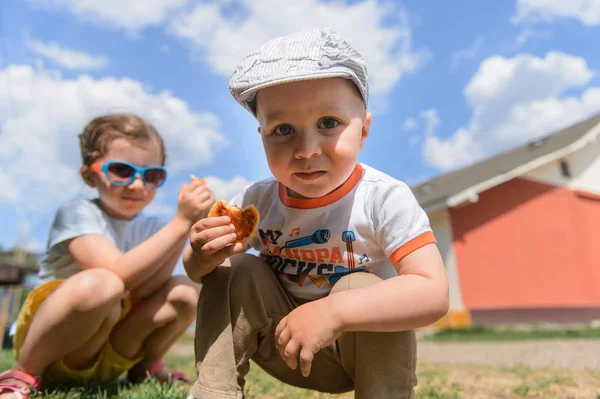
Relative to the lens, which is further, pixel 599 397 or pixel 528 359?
pixel 528 359

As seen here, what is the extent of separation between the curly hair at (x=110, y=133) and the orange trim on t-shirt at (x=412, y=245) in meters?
1.94

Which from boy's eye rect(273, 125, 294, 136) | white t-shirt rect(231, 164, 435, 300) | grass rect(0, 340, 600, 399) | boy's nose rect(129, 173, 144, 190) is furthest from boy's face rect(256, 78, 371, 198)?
boy's nose rect(129, 173, 144, 190)

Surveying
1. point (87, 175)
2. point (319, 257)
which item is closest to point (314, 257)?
point (319, 257)

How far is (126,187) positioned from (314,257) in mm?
1455

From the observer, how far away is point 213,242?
158 cm

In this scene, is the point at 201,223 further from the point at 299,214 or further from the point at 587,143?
the point at 587,143

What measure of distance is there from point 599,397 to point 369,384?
5.19ft

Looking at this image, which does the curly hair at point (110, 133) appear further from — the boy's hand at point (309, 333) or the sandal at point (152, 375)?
the boy's hand at point (309, 333)

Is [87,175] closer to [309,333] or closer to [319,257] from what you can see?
[319,257]

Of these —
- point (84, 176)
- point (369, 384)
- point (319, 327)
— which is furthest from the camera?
point (84, 176)

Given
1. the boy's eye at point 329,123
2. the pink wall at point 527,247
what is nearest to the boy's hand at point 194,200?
the boy's eye at point 329,123

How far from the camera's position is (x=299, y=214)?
1.82 m

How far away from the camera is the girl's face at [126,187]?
279cm

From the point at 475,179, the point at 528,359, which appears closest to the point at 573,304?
the point at 475,179
